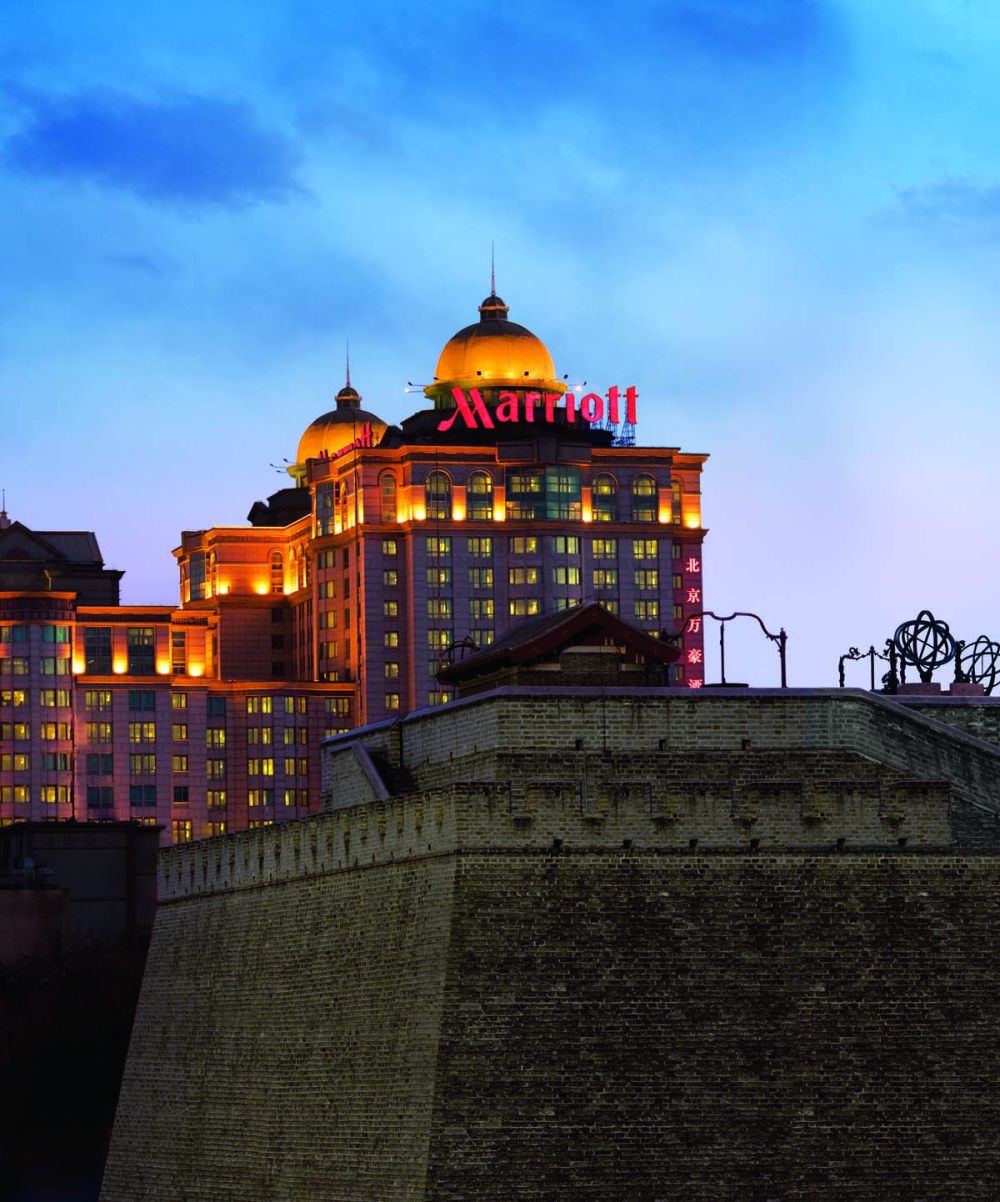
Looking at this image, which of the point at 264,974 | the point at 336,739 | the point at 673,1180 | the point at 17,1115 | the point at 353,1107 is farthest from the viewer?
the point at 17,1115

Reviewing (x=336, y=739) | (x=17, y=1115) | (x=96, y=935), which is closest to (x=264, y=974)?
(x=336, y=739)

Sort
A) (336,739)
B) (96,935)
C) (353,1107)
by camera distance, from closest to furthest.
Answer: (353,1107), (336,739), (96,935)

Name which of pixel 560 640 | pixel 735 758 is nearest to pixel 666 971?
pixel 735 758

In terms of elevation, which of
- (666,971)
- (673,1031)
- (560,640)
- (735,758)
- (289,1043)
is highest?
(560,640)

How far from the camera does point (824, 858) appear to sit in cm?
7062

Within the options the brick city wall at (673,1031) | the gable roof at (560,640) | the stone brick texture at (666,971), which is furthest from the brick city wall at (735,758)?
the gable roof at (560,640)

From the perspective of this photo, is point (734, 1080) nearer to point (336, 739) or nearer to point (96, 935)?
point (336, 739)

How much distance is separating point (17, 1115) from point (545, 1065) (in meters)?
73.6

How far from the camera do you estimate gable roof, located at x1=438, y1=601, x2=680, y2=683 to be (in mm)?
82562

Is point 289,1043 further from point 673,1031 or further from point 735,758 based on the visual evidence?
point 735,758

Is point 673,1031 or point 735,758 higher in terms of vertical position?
point 735,758

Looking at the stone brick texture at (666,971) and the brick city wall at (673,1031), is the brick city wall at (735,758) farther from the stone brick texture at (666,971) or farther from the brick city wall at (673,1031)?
A: the brick city wall at (673,1031)

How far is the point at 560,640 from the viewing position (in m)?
82.9

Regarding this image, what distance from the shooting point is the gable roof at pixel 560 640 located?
8256 cm
